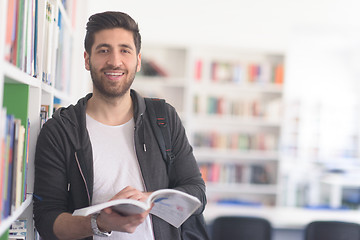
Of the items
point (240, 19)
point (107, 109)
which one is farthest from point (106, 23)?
point (240, 19)

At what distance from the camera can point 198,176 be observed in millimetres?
1596

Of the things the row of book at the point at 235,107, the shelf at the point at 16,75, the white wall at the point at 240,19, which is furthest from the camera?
the white wall at the point at 240,19

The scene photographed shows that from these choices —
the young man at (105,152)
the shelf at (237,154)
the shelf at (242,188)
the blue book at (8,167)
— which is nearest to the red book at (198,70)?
the shelf at (237,154)

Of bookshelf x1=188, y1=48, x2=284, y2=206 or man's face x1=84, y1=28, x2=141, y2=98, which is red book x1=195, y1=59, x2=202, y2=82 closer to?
→ bookshelf x1=188, y1=48, x2=284, y2=206

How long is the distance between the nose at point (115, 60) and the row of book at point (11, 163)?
14.0 inches

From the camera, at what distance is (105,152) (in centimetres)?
151

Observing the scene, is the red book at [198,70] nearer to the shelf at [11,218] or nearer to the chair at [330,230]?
the chair at [330,230]

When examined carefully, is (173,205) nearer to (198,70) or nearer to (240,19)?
(198,70)

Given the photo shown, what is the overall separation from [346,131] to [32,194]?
9.96 metres

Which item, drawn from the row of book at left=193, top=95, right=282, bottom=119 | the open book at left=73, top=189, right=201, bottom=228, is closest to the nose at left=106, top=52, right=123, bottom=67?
the open book at left=73, top=189, right=201, bottom=228

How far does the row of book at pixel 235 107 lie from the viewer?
226 inches

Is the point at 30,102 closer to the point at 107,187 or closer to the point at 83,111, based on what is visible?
the point at 83,111

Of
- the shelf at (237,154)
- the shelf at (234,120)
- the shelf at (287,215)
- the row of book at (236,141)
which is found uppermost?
the shelf at (234,120)

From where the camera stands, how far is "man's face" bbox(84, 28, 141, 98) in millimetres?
1517
